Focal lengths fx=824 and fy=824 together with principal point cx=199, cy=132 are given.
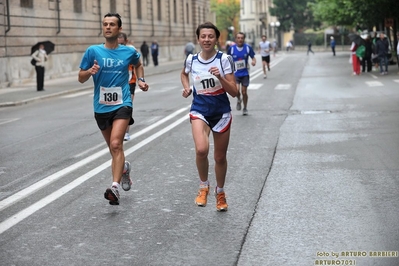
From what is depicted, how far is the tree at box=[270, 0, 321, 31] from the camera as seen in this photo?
11144 cm

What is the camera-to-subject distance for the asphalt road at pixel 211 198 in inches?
237

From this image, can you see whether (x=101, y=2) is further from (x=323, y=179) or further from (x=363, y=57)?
(x=323, y=179)

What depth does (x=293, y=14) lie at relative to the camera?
371 ft

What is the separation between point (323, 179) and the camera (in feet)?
30.3

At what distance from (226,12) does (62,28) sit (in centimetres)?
10495

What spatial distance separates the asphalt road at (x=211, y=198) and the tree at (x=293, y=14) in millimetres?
96557

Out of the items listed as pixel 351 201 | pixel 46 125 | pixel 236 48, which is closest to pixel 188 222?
pixel 351 201

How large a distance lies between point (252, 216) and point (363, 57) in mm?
30163

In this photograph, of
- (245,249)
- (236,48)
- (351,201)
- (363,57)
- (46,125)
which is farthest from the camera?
(363,57)

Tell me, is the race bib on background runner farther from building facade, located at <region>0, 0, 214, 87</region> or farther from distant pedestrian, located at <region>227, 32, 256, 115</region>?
building facade, located at <region>0, 0, 214, 87</region>

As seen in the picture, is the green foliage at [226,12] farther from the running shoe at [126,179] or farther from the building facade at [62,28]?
the running shoe at [126,179]

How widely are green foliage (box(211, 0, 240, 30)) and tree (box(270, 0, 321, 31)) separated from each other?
101 ft

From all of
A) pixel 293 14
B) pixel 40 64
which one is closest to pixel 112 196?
pixel 40 64

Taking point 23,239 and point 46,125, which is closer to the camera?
point 23,239
